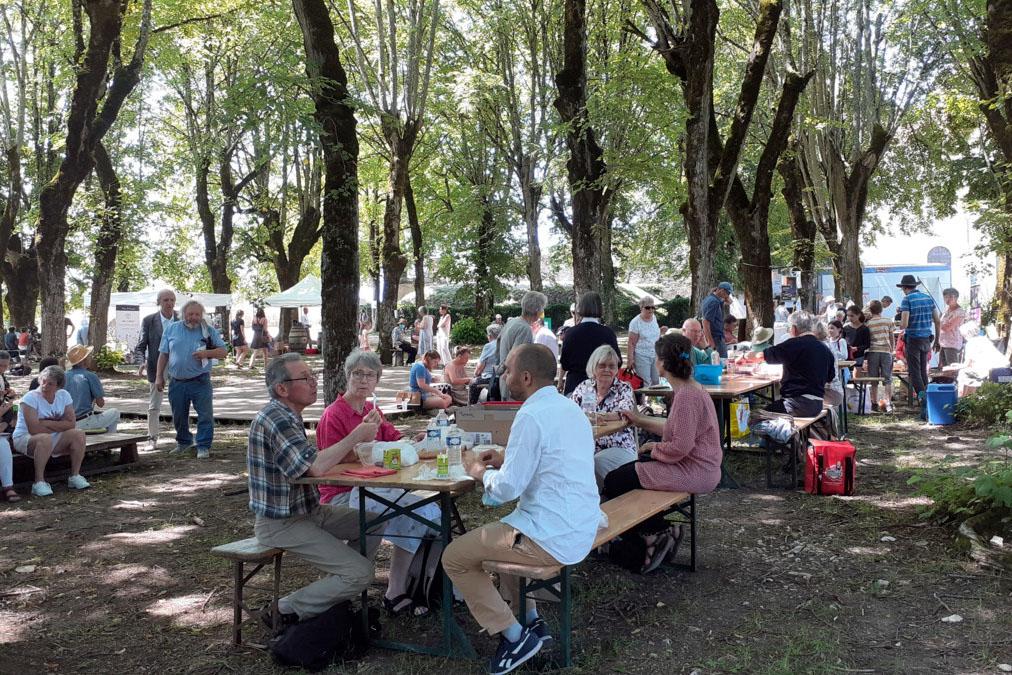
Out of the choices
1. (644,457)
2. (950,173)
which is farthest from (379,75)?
(950,173)

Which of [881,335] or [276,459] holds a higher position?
[881,335]

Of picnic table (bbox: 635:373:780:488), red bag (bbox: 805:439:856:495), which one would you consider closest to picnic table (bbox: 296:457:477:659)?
picnic table (bbox: 635:373:780:488)

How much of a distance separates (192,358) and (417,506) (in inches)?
227

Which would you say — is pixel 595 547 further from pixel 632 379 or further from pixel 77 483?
pixel 77 483

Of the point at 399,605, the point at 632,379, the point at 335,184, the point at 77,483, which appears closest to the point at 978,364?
the point at 632,379

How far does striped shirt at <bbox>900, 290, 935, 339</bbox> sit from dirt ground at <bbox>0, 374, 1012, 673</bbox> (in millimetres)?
5367

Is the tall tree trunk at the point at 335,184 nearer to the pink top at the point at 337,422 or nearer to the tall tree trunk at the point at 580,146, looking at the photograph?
the tall tree trunk at the point at 580,146

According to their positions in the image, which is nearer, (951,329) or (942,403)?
(942,403)

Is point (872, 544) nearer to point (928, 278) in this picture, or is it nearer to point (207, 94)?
point (207, 94)

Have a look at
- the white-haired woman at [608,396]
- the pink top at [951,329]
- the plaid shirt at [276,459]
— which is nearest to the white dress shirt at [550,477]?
the plaid shirt at [276,459]

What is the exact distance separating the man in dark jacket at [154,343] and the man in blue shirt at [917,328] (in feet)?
32.9

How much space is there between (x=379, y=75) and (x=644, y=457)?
1272cm

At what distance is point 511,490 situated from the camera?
3.70 m

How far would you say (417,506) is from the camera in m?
4.40
